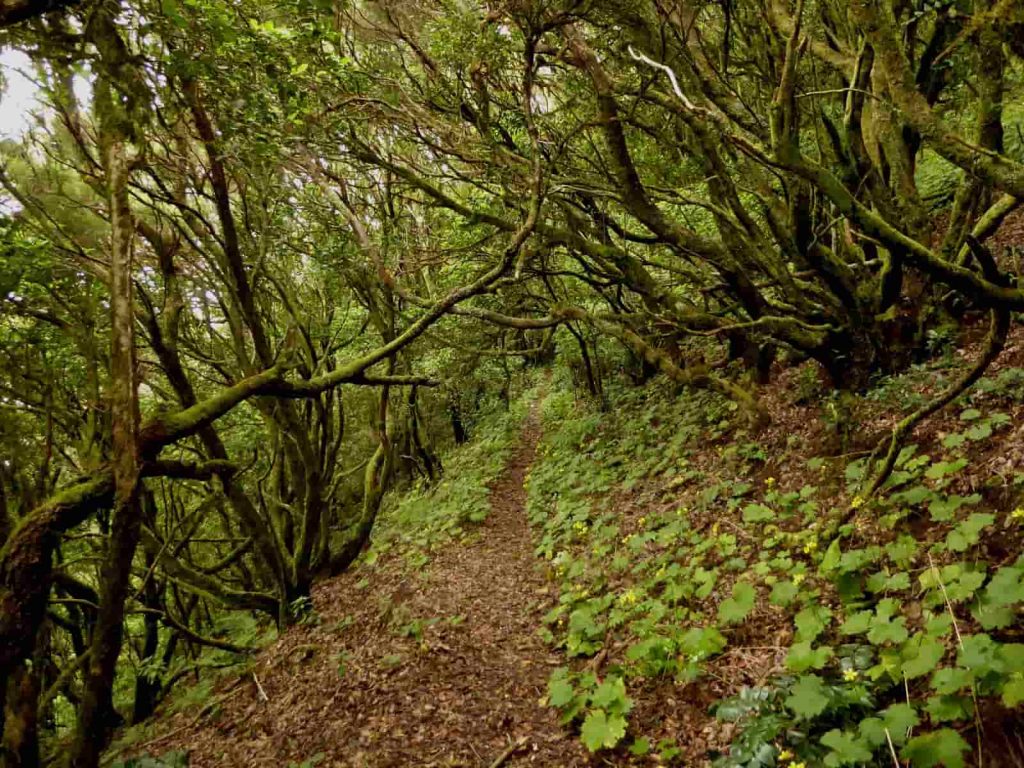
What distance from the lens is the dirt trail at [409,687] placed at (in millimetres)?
4656

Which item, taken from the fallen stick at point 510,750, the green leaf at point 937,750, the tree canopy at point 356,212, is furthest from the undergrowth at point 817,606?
the tree canopy at point 356,212

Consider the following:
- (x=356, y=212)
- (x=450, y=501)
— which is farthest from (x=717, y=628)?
(x=450, y=501)

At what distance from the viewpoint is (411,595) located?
784 cm

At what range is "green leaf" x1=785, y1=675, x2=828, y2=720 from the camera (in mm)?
3146

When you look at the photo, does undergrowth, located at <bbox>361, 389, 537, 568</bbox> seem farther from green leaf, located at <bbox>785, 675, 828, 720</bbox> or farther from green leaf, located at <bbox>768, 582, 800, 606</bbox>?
green leaf, located at <bbox>785, 675, 828, 720</bbox>

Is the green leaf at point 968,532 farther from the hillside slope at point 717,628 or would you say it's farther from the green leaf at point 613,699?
the green leaf at point 613,699

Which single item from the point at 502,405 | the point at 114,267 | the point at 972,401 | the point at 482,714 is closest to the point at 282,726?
the point at 482,714

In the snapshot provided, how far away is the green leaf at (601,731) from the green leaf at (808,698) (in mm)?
1176

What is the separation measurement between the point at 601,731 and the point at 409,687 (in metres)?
2.30

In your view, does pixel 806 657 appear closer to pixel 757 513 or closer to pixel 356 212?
pixel 757 513

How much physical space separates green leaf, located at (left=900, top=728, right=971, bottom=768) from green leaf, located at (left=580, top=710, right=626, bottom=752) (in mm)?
1742

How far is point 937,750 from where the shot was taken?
105 inches

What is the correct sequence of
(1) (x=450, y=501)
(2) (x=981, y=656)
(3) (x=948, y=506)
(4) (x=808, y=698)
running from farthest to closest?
(1) (x=450, y=501) < (3) (x=948, y=506) < (4) (x=808, y=698) < (2) (x=981, y=656)

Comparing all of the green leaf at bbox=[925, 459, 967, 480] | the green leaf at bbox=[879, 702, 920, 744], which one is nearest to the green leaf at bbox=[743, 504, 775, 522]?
the green leaf at bbox=[925, 459, 967, 480]
